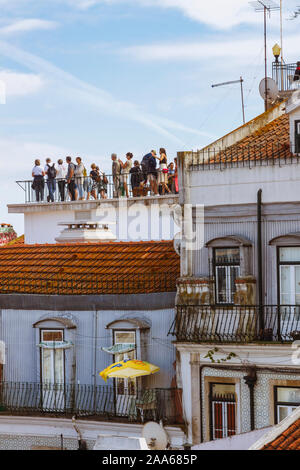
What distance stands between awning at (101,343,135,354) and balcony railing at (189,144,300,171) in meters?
4.83

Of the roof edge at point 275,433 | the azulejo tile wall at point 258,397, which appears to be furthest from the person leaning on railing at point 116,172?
the roof edge at point 275,433

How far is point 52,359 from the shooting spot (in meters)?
32.0

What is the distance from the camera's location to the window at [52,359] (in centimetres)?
3195

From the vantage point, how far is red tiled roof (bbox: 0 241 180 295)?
3178cm

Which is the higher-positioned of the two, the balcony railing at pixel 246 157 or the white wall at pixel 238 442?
the balcony railing at pixel 246 157

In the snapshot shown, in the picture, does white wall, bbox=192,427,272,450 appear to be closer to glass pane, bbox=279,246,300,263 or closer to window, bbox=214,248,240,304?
window, bbox=214,248,240,304

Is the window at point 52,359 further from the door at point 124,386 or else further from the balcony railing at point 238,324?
the balcony railing at point 238,324

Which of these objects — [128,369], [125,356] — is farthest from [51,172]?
[128,369]

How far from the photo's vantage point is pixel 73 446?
3122cm

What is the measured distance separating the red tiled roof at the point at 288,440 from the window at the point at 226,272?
9713mm

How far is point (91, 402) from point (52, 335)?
2.05 m

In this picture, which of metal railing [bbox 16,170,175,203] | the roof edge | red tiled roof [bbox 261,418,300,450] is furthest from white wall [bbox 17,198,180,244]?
red tiled roof [bbox 261,418,300,450]
